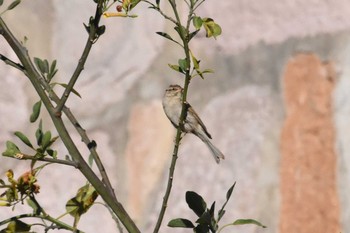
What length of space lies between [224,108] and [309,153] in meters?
0.22

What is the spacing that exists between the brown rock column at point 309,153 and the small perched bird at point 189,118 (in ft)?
0.47

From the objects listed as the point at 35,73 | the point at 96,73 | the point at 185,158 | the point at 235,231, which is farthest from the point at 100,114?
the point at 35,73

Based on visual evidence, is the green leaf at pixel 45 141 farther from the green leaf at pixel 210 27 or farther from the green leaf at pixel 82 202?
the green leaf at pixel 210 27

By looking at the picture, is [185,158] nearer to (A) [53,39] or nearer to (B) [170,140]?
(B) [170,140]

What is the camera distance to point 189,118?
75.6 inches

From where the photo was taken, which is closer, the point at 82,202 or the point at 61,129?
the point at 61,129

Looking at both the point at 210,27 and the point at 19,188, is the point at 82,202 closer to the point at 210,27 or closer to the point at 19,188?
the point at 19,188

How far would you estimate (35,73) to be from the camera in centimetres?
124

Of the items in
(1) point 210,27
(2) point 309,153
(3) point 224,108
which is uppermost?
(3) point 224,108

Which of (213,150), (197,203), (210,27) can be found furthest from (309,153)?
(210,27)

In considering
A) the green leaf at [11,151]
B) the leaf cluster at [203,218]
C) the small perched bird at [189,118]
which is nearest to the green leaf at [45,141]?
the green leaf at [11,151]

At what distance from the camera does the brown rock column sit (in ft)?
6.04

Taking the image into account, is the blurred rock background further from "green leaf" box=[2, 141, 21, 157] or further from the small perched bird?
"green leaf" box=[2, 141, 21, 157]

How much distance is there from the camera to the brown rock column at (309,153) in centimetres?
184
